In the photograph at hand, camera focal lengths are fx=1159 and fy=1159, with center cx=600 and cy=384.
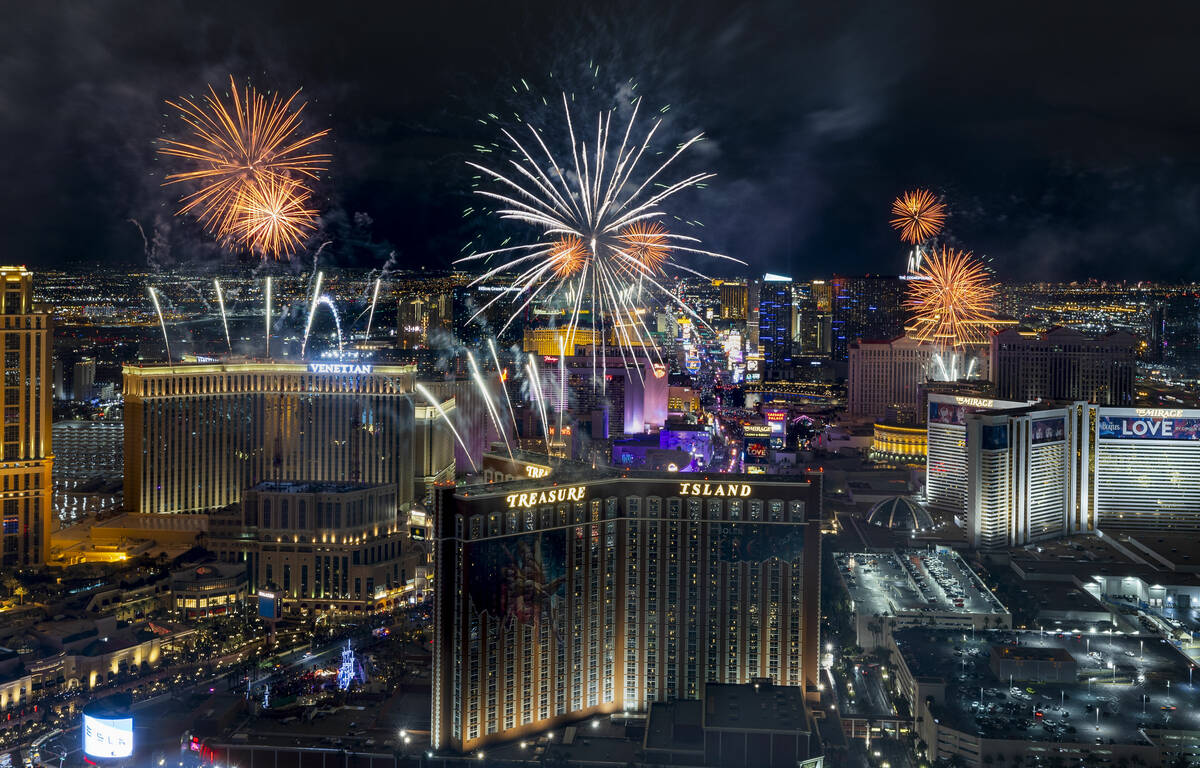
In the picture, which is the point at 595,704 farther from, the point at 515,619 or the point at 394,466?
the point at 394,466

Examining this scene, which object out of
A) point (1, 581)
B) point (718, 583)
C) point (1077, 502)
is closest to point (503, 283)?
point (1077, 502)

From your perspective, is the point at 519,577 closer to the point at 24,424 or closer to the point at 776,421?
the point at 24,424

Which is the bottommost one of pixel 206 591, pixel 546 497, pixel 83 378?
pixel 206 591

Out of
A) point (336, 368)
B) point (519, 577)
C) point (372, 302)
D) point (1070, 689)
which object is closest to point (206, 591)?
point (336, 368)

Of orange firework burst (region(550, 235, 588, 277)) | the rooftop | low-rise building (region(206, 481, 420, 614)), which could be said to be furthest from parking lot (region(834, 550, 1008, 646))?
low-rise building (region(206, 481, 420, 614))

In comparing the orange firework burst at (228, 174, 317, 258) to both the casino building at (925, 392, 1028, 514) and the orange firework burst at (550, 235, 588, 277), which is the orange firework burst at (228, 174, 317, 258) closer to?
the orange firework burst at (550, 235, 588, 277)
